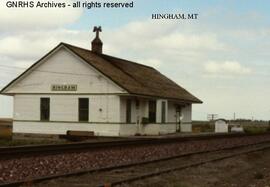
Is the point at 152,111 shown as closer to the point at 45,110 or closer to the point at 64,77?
the point at 64,77

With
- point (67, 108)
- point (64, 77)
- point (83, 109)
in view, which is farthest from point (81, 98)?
point (64, 77)

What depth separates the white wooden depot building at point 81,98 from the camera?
36406mm

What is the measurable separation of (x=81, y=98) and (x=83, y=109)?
73 centimetres

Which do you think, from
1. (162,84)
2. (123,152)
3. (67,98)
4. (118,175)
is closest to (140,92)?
(67,98)

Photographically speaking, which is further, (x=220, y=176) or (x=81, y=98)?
(x=81, y=98)

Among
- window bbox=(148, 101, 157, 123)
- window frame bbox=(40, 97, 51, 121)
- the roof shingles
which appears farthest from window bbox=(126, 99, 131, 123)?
window frame bbox=(40, 97, 51, 121)

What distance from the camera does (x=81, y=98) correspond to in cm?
3741

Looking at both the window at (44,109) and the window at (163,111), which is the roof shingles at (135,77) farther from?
the window at (44,109)

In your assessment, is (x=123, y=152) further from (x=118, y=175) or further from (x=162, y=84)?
(x=162, y=84)

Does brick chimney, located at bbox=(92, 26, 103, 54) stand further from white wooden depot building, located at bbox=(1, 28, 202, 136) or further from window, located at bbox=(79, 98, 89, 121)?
window, located at bbox=(79, 98, 89, 121)

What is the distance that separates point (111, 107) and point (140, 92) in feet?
7.65

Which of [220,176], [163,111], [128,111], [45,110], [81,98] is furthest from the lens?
[163,111]

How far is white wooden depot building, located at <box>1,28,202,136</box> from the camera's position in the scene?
3641 cm

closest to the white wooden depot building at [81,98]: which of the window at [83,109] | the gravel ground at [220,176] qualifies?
the window at [83,109]
